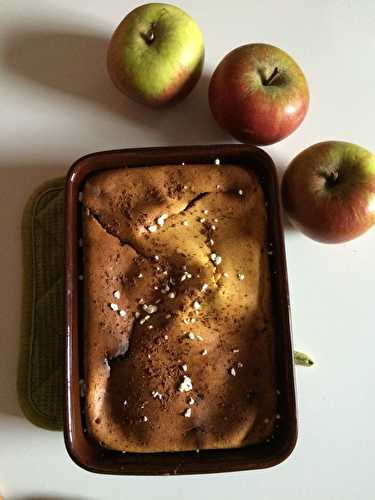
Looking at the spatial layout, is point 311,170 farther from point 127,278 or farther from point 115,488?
point 115,488

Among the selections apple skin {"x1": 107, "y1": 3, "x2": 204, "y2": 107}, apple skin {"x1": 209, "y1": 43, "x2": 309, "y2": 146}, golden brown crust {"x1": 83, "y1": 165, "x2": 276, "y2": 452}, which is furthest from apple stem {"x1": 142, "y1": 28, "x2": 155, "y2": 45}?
golden brown crust {"x1": 83, "y1": 165, "x2": 276, "y2": 452}

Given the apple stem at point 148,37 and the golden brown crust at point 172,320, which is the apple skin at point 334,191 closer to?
the golden brown crust at point 172,320

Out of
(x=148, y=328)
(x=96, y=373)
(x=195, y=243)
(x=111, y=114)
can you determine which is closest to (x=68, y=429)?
(x=96, y=373)

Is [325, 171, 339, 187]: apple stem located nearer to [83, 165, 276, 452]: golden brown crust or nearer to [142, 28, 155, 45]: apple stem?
[83, 165, 276, 452]: golden brown crust

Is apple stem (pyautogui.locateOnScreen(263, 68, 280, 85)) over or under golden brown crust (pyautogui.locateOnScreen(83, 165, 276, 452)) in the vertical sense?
over

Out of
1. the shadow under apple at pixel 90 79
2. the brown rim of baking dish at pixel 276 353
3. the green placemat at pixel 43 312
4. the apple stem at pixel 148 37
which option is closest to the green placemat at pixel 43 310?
the green placemat at pixel 43 312

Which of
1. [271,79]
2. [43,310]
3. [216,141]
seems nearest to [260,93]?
[271,79]
